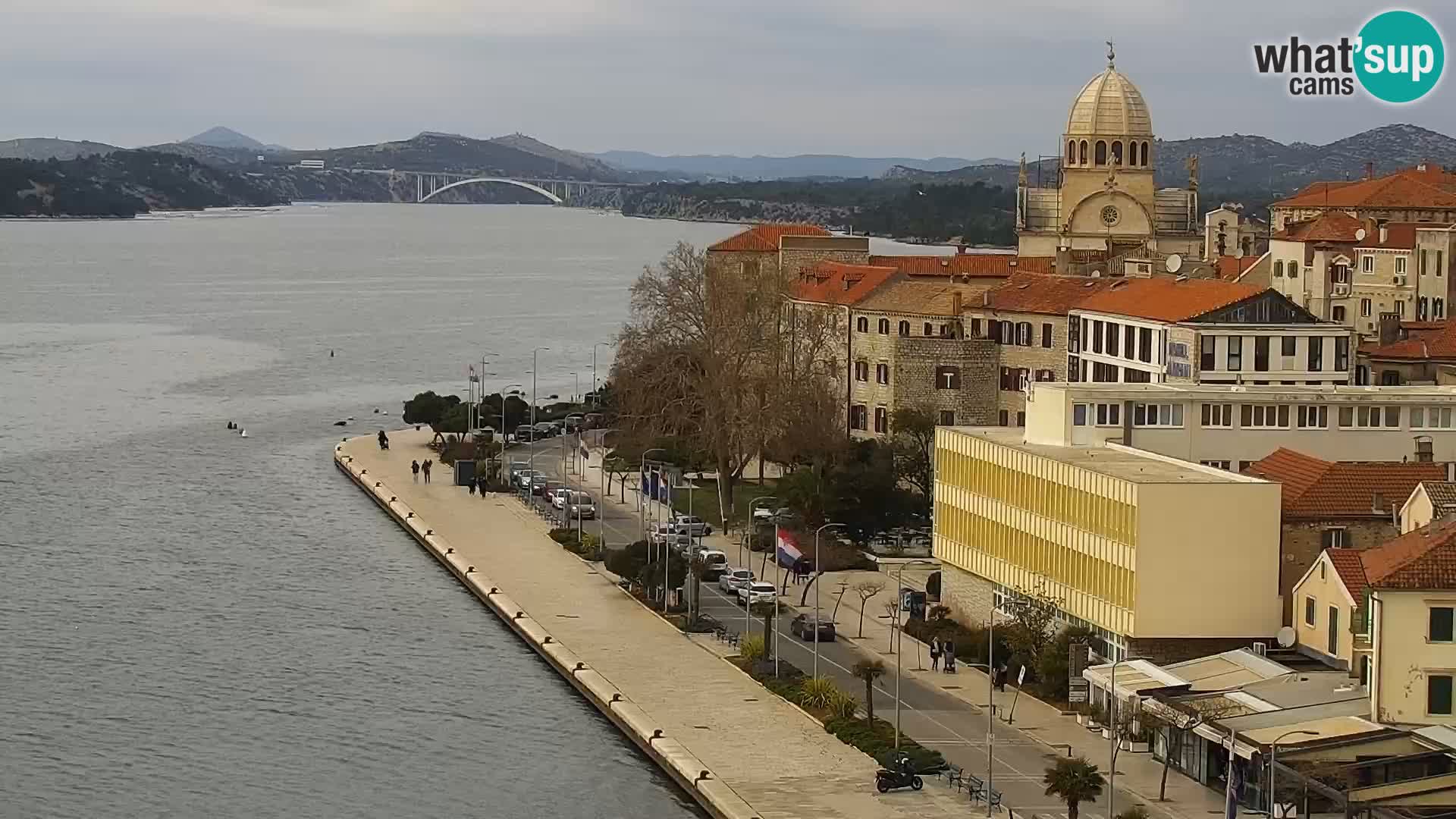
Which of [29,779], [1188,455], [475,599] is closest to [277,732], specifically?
[29,779]

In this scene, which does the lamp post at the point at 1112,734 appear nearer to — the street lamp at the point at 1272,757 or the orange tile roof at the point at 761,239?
the street lamp at the point at 1272,757

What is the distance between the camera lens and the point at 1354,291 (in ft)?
216

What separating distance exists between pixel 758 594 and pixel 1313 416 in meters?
11.4

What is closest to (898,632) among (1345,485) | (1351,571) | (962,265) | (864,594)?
(864,594)

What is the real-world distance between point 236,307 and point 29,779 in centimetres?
12784

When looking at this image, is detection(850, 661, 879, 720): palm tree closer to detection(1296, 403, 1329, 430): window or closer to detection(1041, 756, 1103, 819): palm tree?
detection(1041, 756, 1103, 819): palm tree

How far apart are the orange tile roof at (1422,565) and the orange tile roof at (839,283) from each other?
3637cm

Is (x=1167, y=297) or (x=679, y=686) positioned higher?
(x=1167, y=297)

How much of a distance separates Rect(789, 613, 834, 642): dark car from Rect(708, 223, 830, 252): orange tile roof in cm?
3490

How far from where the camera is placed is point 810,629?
46.2m

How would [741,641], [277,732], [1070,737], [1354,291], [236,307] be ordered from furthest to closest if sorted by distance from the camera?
[236,307] < [1354,291] < [741,641] < [277,732] < [1070,737]

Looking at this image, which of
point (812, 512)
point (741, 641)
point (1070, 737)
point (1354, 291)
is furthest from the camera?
point (1354, 291)

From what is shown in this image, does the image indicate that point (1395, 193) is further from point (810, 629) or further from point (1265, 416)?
point (810, 629)

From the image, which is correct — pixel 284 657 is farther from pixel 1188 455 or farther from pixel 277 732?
pixel 1188 455
